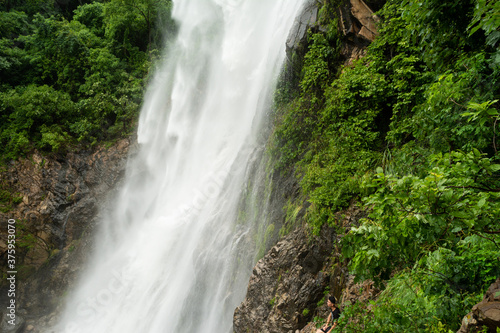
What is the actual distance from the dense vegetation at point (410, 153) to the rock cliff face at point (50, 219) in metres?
9.98

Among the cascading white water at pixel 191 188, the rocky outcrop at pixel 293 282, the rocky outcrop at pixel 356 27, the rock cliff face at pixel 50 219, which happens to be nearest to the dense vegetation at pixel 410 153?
the rocky outcrop at pixel 356 27

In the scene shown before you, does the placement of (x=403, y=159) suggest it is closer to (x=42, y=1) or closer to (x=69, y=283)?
(x=69, y=283)

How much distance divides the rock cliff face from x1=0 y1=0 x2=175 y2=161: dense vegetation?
3.28 feet

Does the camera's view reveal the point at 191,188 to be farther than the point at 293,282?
Yes

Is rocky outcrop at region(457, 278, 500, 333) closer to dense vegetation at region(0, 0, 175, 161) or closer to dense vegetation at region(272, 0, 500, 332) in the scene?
dense vegetation at region(272, 0, 500, 332)

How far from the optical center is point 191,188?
40.9 feet

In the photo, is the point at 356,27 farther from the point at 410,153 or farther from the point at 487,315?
the point at 487,315

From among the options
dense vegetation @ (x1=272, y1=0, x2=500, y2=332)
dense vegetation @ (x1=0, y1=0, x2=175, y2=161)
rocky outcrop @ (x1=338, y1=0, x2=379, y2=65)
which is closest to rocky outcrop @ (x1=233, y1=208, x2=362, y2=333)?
dense vegetation @ (x1=272, y1=0, x2=500, y2=332)

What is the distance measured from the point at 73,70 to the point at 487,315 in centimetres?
1875

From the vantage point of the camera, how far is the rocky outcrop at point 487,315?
2.24 m

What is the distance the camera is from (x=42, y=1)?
18328 millimetres

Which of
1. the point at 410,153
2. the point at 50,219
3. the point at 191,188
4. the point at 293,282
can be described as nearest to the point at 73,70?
the point at 50,219

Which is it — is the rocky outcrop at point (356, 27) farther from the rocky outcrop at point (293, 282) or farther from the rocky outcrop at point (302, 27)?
the rocky outcrop at point (293, 282)

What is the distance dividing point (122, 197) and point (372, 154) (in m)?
12.1
